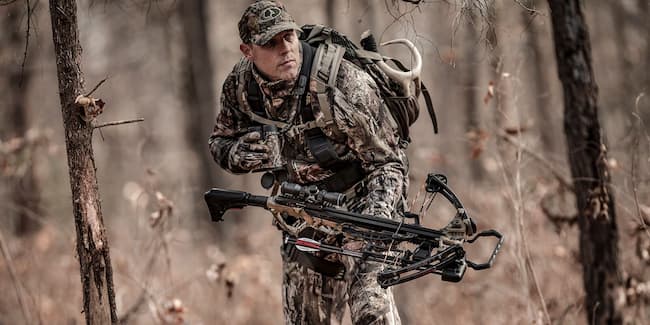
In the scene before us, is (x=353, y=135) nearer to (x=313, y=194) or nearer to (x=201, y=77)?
(x=313, y=194)

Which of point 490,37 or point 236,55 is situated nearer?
point 490,37

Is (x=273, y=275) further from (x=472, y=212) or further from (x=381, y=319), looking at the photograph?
(x=381, y=319)

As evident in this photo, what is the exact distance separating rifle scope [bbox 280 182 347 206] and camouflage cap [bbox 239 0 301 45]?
2.78 feet

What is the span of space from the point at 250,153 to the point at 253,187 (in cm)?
1293

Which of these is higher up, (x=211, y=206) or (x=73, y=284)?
(x=211, y=206)

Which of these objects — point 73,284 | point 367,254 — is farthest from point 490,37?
point 73,284

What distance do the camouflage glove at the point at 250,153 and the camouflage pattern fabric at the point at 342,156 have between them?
56 millimetres

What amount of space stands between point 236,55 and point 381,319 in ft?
49.2

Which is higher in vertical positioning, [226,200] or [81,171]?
[81,171]

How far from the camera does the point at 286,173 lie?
4.43m

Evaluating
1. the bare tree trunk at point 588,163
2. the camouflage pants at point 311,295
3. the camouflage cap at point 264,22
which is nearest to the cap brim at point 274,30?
the camouflage cap at point 264,22

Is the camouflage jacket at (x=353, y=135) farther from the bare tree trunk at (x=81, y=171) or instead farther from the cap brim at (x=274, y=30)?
the bare tree trunk at (x=81, y=171)

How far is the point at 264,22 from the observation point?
4.18 m

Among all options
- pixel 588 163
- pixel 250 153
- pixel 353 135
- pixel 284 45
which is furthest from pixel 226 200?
pixel 588 163
